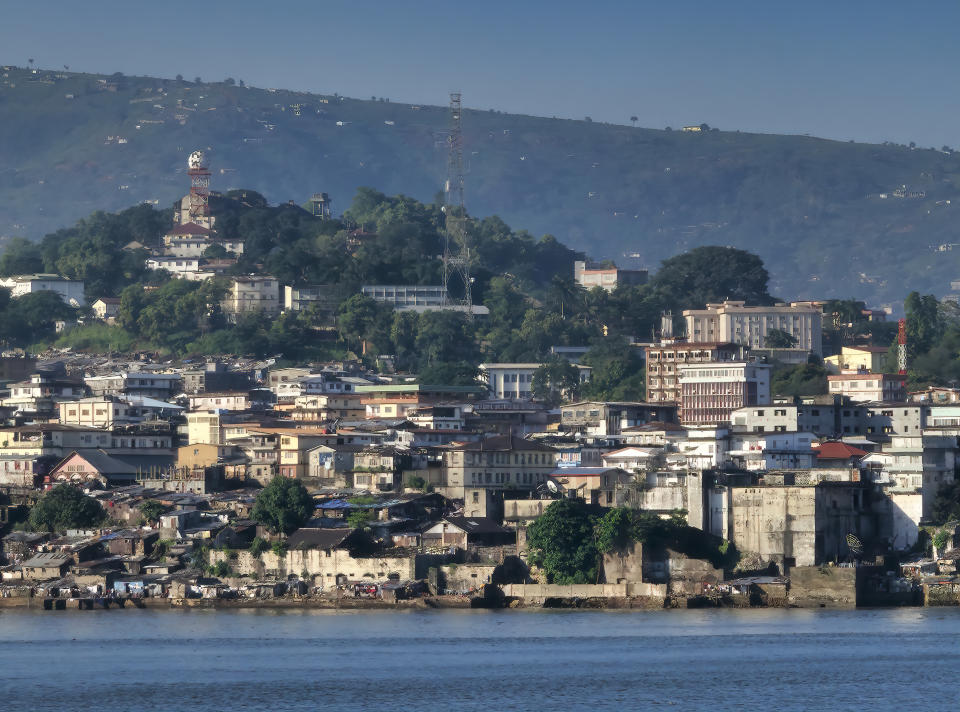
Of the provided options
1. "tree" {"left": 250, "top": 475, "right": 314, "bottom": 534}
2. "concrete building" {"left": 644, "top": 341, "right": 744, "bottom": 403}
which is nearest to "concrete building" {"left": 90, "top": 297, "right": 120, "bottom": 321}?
"concrete building" {"left": 644, "top": 341, "right": 744, "bottom": 403}

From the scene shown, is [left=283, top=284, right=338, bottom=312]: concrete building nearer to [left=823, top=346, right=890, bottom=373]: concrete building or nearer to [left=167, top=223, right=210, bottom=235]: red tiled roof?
[left=167, top=223, right=210, bottom=235]: red tiled roof

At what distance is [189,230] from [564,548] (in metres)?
71.6

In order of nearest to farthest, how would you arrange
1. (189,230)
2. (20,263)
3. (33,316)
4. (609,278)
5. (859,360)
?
(859,360) < (33,316) < (20,263) < (189,230) < (609,278)

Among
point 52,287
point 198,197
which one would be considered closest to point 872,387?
point 52,287

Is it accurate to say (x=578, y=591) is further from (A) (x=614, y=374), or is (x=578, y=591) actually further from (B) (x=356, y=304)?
(B) (x=356, y=304)

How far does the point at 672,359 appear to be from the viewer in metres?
90.9

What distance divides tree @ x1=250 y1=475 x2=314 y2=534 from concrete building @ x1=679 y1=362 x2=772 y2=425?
75.7 feet

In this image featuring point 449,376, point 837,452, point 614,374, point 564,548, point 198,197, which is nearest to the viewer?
point 564,548

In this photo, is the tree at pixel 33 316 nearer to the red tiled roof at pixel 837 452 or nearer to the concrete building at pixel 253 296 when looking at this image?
the concrete building at pixel 253 296

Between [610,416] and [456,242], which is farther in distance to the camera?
[456,242]

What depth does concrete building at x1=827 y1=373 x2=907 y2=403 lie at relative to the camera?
87.1 metres

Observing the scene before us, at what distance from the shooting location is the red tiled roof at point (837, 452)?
6769 cm

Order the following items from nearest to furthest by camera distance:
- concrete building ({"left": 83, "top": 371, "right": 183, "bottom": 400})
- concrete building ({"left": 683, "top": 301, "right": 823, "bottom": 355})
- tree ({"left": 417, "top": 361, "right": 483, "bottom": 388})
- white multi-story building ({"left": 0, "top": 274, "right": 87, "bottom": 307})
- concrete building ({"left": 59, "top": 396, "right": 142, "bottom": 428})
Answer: concrete building ({"left": 59, "top": 396, "right": 142, "bottom": 428}) → concrete building ({"left": 83, "top": 371, "right": 183, "bottom": 400}) → tree ({"left": 417, "top": 361, "right": 483, "bottom": 388}) → concrete building ({"left": 683, "top": 301, "right": 823, "bottom": 355}) → white multi-story building ({"left": 0, "top": 274, "right": 87, "bottom": 307})

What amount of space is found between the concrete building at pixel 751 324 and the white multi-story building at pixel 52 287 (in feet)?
105
